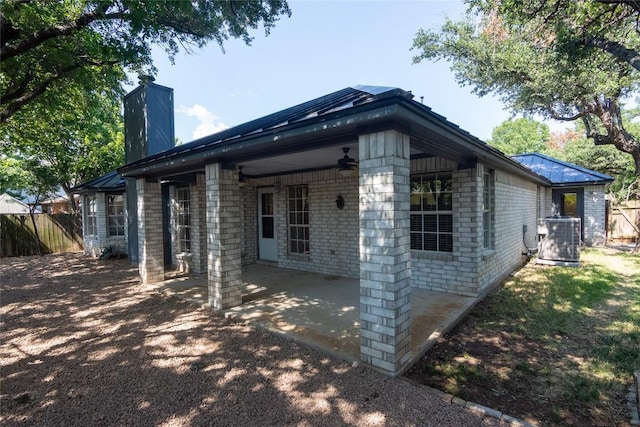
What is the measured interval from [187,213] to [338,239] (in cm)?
414

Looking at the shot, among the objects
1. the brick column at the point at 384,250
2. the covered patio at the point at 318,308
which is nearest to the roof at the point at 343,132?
the brick column at the point at 384,250

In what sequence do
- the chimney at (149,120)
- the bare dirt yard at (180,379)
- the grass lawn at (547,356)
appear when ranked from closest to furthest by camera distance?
the bare dirt yard at (180,379)
the grass lawn at (547,356)
the chimney at (149,120)

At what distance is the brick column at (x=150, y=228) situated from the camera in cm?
668

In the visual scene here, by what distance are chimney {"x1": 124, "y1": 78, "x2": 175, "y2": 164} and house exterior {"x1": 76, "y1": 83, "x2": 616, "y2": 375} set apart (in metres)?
0.03

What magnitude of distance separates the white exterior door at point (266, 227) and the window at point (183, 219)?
6.45 ft

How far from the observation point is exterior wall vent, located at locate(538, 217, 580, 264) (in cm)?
813

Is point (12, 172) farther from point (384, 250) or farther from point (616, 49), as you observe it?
point (616, 49)

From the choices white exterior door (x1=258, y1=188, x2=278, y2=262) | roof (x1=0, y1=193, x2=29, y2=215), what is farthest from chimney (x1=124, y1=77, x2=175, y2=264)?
roof (x1=0, y1=193, x2=29, y2=215)

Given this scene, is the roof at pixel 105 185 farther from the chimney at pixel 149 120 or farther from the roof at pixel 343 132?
the roof at pixel 343 132

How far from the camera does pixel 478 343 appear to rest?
12.7ft

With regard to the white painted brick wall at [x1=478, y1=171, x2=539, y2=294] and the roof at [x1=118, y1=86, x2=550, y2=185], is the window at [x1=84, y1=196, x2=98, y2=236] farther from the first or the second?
the white painted brick wall at [x1=478, y1=171, x2=539, y2=294]

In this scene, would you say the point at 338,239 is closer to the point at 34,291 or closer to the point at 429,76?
the point at 34,291

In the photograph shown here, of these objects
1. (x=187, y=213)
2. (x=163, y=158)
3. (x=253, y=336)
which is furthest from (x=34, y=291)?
(x=253, y=336)

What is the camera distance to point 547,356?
3518 millimetres
